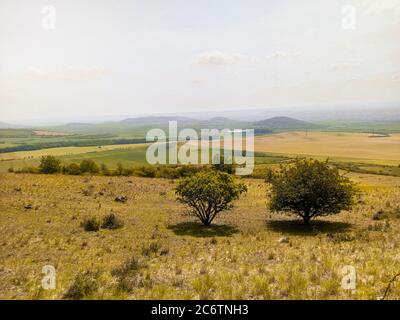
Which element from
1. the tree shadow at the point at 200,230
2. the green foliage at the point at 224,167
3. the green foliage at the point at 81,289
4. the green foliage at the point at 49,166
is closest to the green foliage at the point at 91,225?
the tree shadow at the point at 200,230

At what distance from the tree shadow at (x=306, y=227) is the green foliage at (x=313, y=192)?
0.91 m

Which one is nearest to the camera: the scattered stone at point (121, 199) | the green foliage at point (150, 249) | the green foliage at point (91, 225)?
the green foliage at point (150, 249)

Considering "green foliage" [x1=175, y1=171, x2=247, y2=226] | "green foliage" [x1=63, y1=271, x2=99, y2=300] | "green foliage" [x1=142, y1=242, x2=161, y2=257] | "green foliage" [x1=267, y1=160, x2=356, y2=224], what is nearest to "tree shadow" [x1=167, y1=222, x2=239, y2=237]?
"green foliage" [x1=175, y1=171, x2=247, y2=226]

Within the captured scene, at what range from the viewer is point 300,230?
77.9 ft

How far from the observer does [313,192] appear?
24.5 meters

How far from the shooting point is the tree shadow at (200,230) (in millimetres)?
22873

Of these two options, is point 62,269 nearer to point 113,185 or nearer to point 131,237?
point 131,237

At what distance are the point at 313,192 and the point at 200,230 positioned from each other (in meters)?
8.63

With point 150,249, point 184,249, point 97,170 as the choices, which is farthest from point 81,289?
point 97,170

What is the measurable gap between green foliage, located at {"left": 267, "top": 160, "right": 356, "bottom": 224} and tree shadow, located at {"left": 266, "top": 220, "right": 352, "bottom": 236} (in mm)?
914

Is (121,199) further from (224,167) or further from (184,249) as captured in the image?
(224,167)

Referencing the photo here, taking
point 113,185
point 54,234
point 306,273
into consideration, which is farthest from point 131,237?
point 113,185

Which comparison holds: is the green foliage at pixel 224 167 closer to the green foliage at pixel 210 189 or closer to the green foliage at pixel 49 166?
the green foliage at pixel 49 166

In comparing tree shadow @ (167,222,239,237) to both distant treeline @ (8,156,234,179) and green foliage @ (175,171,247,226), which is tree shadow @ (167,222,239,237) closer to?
green foliage @ (175,171,247,226)
